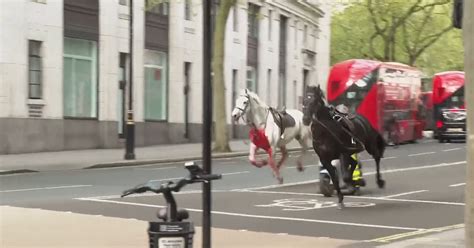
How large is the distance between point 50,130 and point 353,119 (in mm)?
17323

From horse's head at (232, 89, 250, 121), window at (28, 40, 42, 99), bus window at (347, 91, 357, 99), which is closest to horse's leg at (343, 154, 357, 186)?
horse's head at (232, 89, 250, 121)

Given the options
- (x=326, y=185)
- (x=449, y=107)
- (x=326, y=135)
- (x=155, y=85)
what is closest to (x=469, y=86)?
(x=326, y=135)

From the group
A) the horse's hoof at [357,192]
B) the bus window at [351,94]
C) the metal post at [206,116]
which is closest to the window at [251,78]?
the bus window at [351,94]

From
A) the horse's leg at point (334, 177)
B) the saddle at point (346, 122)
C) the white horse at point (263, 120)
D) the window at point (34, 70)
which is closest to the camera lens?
the horse's leg at point (334, 177)

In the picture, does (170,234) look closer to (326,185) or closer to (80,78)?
(326,185)

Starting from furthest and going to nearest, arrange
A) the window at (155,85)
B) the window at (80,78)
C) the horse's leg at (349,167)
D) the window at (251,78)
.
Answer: the window at (251,78)
the window at (155,85)
the window at (80,78)
the horse's leg at (349,167)

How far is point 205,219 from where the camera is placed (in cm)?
652

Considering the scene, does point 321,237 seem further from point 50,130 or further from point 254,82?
point 254,82

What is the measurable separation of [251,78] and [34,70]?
67.8ft

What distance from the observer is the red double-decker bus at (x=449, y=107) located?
44.5 meters

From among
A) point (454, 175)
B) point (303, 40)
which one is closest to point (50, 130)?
point (454, 175)

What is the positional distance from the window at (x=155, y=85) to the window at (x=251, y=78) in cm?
1023

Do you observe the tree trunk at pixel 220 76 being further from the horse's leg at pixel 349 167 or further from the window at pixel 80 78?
the horse's leg at pixel 349 167

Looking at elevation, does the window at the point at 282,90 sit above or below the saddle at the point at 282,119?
above
